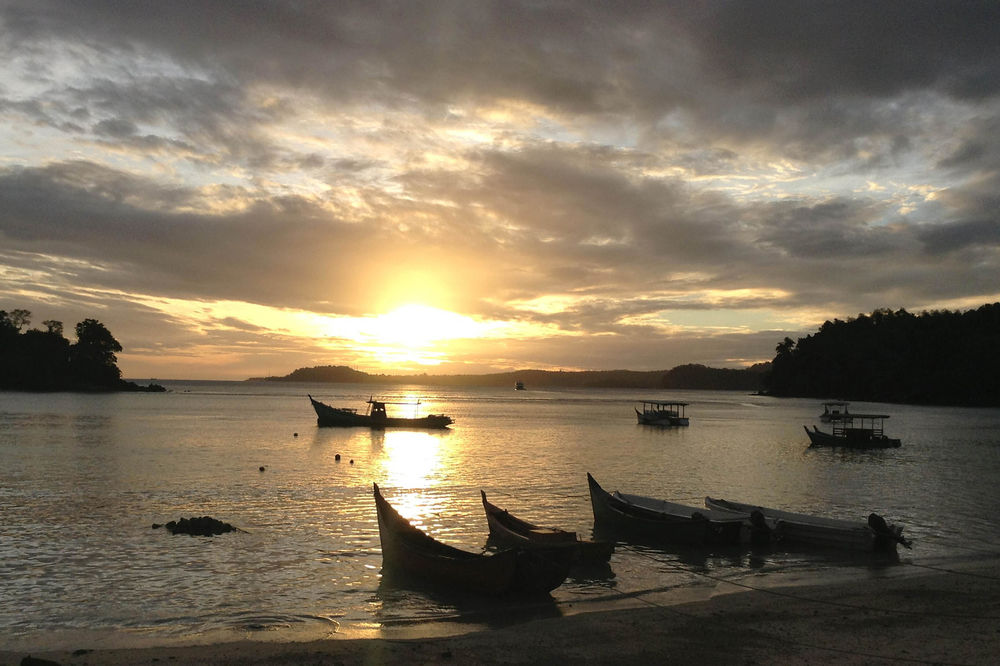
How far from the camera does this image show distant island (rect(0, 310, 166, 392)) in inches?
6781

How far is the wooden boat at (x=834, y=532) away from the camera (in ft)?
71.1

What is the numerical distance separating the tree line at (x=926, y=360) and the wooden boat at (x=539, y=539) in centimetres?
16378

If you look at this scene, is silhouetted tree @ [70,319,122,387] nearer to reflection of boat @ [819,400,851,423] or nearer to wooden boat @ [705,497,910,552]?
reflection of boat @ [819,400,851,423]

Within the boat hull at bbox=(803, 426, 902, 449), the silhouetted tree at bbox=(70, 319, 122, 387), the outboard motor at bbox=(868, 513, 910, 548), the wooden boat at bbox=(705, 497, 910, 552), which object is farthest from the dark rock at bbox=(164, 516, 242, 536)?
the silhouetted tree at bbox=(70, 319, 122, 387)

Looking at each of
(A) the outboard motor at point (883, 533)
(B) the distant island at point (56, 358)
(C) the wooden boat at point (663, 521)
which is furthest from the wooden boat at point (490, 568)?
(B) the distant island at point (56, 358)

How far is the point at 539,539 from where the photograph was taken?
19.0 meters

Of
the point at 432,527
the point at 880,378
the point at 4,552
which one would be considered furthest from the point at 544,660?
the point at 880,378

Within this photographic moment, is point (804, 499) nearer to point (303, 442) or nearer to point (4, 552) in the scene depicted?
point (4, 552)

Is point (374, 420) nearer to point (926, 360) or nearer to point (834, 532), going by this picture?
point (834, 532)

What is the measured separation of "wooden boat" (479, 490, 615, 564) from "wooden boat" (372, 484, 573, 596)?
1.73 feet

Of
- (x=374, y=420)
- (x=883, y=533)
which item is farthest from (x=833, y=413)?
(x=883, y=533)

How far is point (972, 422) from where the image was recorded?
96500 mm

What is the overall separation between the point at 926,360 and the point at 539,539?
6904 inches

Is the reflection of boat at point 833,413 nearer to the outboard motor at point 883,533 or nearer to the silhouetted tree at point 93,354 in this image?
the outboard motor at point 883,533
